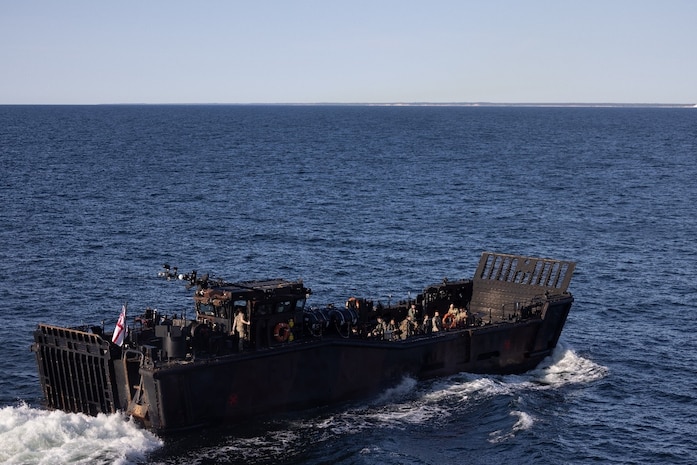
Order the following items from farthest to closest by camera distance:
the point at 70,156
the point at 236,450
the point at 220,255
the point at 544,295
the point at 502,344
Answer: the point at 70,156 < the point at 220,255 < the point at 544,295 < the point at 502,344 < the point at 236,450

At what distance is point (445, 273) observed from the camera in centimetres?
6372

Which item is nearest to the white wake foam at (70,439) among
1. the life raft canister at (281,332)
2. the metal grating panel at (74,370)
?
the metal grating panel at (74,370)

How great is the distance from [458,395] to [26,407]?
1768 cm

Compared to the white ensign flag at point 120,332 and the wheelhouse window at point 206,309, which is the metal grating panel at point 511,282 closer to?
the wheelhouse window at point 206,309

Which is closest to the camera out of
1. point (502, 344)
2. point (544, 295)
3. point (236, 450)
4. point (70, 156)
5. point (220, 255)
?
point (236, 450)

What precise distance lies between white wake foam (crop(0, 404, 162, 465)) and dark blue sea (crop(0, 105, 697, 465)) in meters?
0.07

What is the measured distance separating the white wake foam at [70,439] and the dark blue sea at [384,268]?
0.23ft

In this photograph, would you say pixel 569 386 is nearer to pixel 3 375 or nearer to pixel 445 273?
pixel 445 273

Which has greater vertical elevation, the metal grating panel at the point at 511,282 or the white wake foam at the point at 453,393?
the metal grating panel at the point at 511,282

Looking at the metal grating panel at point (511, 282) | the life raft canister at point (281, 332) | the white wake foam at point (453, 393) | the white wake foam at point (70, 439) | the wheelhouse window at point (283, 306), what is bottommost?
the white wake foam at point (453, 393)

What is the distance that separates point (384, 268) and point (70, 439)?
33.8 meters

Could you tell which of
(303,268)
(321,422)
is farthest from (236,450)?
(303,268)

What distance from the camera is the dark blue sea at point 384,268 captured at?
35406mm

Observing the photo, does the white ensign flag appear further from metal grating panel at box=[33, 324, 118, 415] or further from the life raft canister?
the life raft canister
